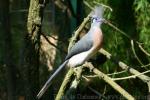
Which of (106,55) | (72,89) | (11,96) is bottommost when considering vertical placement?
(11,96)

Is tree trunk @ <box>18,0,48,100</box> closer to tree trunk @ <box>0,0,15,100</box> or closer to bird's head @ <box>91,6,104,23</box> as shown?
bird's head @ <box>91,6,104,23</box>

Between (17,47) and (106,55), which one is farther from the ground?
(106,55)

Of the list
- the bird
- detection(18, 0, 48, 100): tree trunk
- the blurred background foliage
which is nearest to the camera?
the bird

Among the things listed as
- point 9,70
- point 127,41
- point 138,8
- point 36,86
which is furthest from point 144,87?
point 36,86

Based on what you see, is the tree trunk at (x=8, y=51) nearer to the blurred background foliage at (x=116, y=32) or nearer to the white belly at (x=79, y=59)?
the blurred background foliage at (x=116, y=32)

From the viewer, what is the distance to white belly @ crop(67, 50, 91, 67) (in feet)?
5.15

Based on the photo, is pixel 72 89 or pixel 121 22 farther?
pixel 121 22

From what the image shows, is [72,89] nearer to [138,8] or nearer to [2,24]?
[138,8]

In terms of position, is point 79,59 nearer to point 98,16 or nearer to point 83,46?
point 83,46

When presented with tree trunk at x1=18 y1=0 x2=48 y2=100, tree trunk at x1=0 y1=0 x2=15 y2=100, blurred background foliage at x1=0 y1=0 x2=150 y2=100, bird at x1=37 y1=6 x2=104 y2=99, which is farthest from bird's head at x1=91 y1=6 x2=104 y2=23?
tree trunk at x1=0 y1=0 x2=15 y2=100

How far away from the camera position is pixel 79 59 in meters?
1.59

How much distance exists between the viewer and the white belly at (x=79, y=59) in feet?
5.15

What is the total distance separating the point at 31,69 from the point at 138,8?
652 mm

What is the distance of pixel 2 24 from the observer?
284 cm
